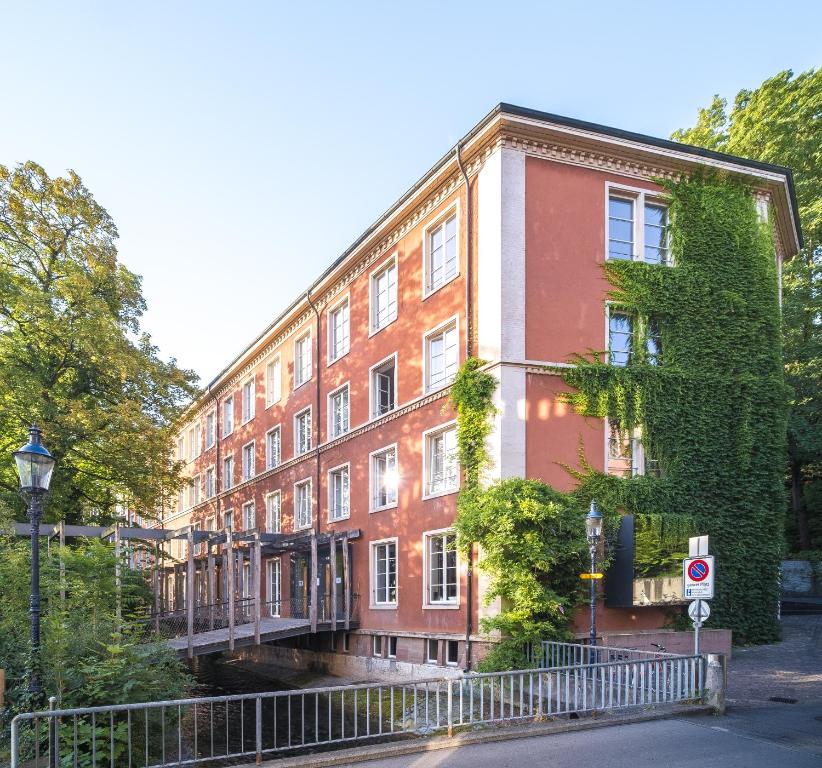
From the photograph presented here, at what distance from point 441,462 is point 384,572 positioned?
4.39 meters

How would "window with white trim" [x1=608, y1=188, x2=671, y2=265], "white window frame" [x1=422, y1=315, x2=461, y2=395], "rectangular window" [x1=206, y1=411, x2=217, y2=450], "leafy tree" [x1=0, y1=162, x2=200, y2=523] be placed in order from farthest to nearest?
1. "rectangular window" [x1=206, y1=411, x2=217, y2=450]
2. "leafy tree" [x1=0, y1=162, x2=200, y2=523]
3. "white window frame" [x1=422, y1=315, x2=461, y2=395]
4. "window with white trim" [x1=608, y1=188, x2=671, y2=265]

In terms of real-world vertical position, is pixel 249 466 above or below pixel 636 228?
below

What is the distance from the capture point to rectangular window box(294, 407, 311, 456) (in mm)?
29797

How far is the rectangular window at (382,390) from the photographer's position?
23922 mm

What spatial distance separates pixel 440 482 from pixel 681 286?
7.31 m

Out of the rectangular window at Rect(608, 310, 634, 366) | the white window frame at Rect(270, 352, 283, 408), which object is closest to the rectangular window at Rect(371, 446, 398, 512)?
the rectangular window at Rect(608, 310, 634, 366)

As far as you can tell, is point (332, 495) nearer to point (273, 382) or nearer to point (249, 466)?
point (273, 382)

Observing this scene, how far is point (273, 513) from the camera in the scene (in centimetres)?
3312

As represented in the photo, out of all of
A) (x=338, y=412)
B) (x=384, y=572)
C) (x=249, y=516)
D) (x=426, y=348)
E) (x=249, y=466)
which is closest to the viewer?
(x=426, y=348)

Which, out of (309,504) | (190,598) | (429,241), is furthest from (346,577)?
(429,241)

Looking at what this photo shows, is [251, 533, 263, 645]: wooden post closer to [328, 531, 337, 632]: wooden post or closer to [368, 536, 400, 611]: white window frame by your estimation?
[328, 531, 337, 632]: wooden post

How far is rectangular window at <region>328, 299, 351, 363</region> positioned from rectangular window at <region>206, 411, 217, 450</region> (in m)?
17.2

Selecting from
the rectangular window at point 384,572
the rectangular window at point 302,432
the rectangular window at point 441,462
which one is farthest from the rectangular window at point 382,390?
the rectangular window at point 302,432

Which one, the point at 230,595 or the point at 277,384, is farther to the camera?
the point at 277,384
